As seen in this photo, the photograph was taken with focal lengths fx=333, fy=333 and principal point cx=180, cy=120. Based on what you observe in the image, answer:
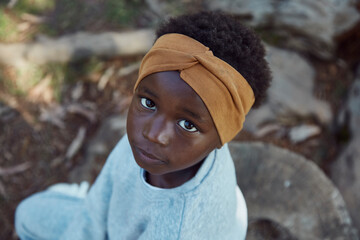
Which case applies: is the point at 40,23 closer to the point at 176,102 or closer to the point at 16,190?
the point at 16,190

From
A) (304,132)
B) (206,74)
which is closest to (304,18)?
(304,132)

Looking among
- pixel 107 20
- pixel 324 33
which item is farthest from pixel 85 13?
pixel 324 33

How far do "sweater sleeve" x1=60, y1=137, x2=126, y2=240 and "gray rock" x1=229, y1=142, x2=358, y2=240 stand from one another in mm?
920

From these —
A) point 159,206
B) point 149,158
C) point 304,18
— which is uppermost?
point 149,158

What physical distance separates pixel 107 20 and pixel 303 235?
9.93 ft

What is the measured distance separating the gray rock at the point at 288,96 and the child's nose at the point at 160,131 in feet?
7.01

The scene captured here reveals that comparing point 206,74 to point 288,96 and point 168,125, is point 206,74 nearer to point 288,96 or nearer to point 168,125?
point 168,125

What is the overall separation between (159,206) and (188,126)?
1.39 feet

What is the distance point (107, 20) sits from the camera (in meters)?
3.83

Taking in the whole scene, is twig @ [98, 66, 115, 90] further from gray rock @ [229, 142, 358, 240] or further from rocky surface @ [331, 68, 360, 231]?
rocky surface @ [331, 68, 360, 231]

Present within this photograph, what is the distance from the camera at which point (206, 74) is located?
1.08m

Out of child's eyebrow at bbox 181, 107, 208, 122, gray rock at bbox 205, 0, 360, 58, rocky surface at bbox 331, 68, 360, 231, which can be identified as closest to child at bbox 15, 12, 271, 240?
child's eyebrow at bbox 181, 107, 208, 122

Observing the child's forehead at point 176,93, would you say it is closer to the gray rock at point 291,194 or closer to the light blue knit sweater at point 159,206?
the light blue knit sweater at point 159,206

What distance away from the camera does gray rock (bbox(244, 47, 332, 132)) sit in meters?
3.24
